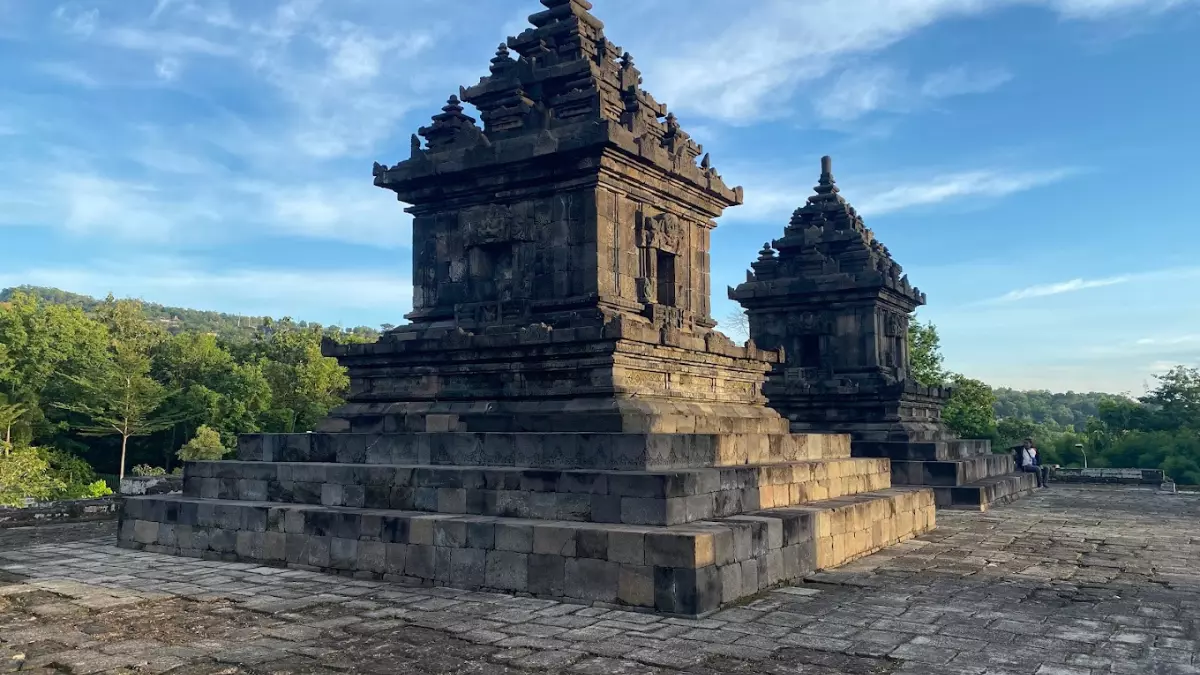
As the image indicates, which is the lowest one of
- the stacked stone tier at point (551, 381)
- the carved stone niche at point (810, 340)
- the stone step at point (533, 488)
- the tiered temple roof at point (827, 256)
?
the stone step at point (533, 488)

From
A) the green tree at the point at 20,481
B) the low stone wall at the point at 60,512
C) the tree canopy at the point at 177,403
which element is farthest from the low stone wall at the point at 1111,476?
the green tree at the point at 20,481

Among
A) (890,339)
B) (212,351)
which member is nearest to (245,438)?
(890,339)

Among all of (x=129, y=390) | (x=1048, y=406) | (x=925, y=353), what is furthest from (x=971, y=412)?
(x=1048, y=406)

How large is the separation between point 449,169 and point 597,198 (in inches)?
106

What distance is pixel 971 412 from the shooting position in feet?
130

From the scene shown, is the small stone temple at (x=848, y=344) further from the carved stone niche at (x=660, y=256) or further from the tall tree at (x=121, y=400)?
the tall tree at (x=121, y=400)

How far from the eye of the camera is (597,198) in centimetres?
1286

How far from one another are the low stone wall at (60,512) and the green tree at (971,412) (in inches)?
1300

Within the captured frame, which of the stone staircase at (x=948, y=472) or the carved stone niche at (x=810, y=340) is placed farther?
the carved stone niche at (x=810, y=340)

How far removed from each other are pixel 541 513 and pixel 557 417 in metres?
2.00

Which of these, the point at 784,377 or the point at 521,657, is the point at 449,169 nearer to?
the point at 521,657

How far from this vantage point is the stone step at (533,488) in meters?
9.14

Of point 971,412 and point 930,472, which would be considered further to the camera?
point 971,412

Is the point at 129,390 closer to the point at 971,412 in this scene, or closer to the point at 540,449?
the point at 540,449
